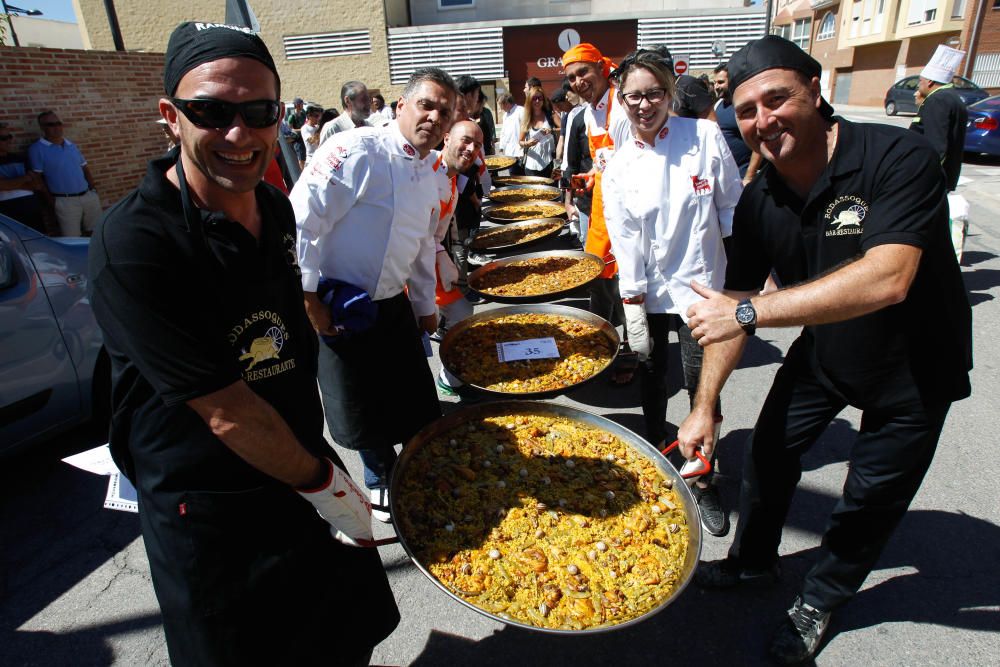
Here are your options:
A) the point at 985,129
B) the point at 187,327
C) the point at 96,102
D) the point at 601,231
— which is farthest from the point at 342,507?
the point at 985,129

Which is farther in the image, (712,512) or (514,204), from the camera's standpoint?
(514,204)

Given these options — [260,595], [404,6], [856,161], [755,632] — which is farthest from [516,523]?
[404,6]

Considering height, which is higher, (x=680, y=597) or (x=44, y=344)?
(x=44, y=344)

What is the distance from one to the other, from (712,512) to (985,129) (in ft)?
48.3

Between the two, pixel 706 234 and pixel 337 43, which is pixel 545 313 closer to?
pixel 706 234


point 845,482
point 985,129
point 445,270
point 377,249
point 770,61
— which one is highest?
point 770,61

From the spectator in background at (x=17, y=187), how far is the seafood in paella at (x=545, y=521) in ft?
28.7

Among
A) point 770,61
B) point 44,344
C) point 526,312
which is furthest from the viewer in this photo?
→ point 526,312

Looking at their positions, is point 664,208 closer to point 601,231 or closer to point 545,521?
point 601,231

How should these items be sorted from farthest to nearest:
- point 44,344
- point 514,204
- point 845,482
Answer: point 514,204
point 44,344
point 845,482

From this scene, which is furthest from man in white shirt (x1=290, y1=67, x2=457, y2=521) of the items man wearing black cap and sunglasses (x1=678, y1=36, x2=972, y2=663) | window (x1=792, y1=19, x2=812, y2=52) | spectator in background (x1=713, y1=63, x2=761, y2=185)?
window (x1=792, y1=19, x2=812, y2=52)

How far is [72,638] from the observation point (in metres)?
2.61

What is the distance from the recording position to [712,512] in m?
3.10

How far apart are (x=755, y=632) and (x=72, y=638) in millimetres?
3030
